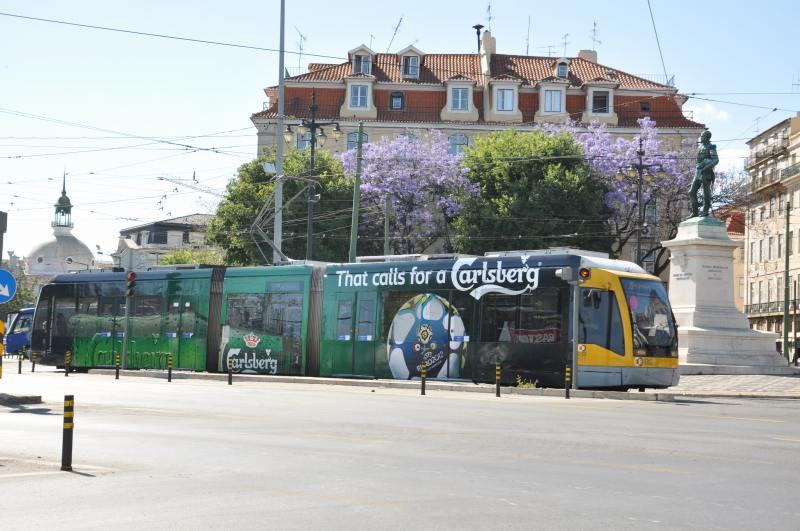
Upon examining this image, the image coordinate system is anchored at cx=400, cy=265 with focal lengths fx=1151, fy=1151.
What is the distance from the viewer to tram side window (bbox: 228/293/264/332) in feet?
110

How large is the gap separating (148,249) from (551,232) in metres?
65.9

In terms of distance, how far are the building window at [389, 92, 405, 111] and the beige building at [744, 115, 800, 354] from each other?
84.5 feet

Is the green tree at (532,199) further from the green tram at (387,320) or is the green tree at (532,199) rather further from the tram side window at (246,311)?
the tram side window at (246,311)

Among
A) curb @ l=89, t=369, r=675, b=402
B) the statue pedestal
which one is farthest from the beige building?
curb @ l=89, t=369, r=675, b=402

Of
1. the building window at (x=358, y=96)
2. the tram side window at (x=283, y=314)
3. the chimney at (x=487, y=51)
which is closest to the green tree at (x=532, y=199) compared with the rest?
the building window at (x=358, y=96)

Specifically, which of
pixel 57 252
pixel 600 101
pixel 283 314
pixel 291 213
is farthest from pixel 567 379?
pixel 57 252

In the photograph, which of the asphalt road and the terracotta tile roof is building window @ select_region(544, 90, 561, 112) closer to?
the terracotta tile roof

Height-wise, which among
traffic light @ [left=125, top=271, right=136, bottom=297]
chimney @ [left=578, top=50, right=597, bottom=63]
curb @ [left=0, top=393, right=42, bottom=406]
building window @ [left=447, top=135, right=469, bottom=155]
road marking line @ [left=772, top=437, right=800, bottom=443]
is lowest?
curb @ [left=0, top=393, right=42, bottom=406]

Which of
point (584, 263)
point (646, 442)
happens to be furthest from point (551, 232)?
point (646, 442)

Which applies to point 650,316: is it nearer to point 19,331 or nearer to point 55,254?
point 19,331

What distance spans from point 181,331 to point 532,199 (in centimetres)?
2813

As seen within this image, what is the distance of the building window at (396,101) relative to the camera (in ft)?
251

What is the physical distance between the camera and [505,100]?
7575cm

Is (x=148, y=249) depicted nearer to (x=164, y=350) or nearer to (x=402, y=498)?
(x=164, y=350)
